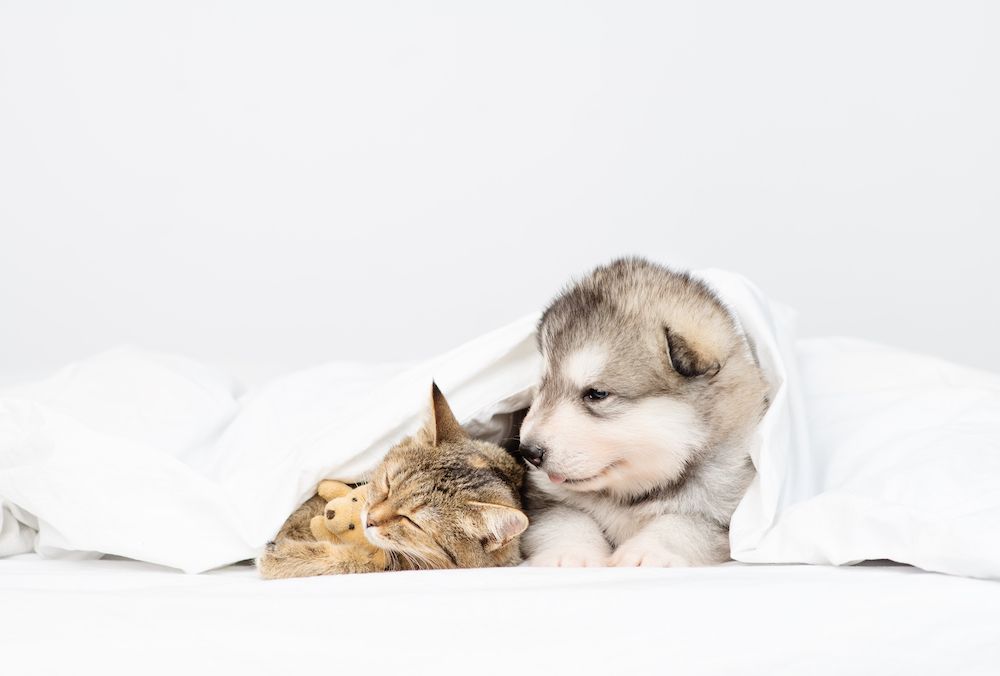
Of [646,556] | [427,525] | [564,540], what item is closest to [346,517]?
[427,525]

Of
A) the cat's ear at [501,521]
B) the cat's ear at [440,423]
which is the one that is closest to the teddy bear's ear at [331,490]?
the cat's ear at [440,423]

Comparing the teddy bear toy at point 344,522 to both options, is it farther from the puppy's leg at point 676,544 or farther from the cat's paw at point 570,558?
the puppy's leg at point 676,544

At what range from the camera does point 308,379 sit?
3738 mm

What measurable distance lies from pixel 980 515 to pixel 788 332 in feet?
4.04

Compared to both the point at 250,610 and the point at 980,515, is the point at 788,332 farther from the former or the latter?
the point at 250,610

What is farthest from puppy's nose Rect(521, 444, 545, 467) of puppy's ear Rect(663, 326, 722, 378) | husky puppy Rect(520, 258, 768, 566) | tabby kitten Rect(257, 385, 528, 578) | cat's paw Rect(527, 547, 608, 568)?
puppy's ear Rect(663, 326, 722, 378)

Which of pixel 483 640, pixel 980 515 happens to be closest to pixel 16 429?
pixel 483 640

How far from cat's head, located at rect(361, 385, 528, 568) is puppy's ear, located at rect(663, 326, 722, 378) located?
1.84ft

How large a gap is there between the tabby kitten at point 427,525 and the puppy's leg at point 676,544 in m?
0.30

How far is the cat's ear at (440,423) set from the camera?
2.64 m

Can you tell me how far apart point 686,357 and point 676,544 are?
0.48 m

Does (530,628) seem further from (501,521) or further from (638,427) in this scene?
(638,427)

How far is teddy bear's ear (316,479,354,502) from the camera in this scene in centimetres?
274

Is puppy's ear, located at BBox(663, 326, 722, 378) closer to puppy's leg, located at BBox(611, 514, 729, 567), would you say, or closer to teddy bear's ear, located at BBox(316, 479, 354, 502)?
puppy's leg, located at BBox(611, 514, 729, 567)
